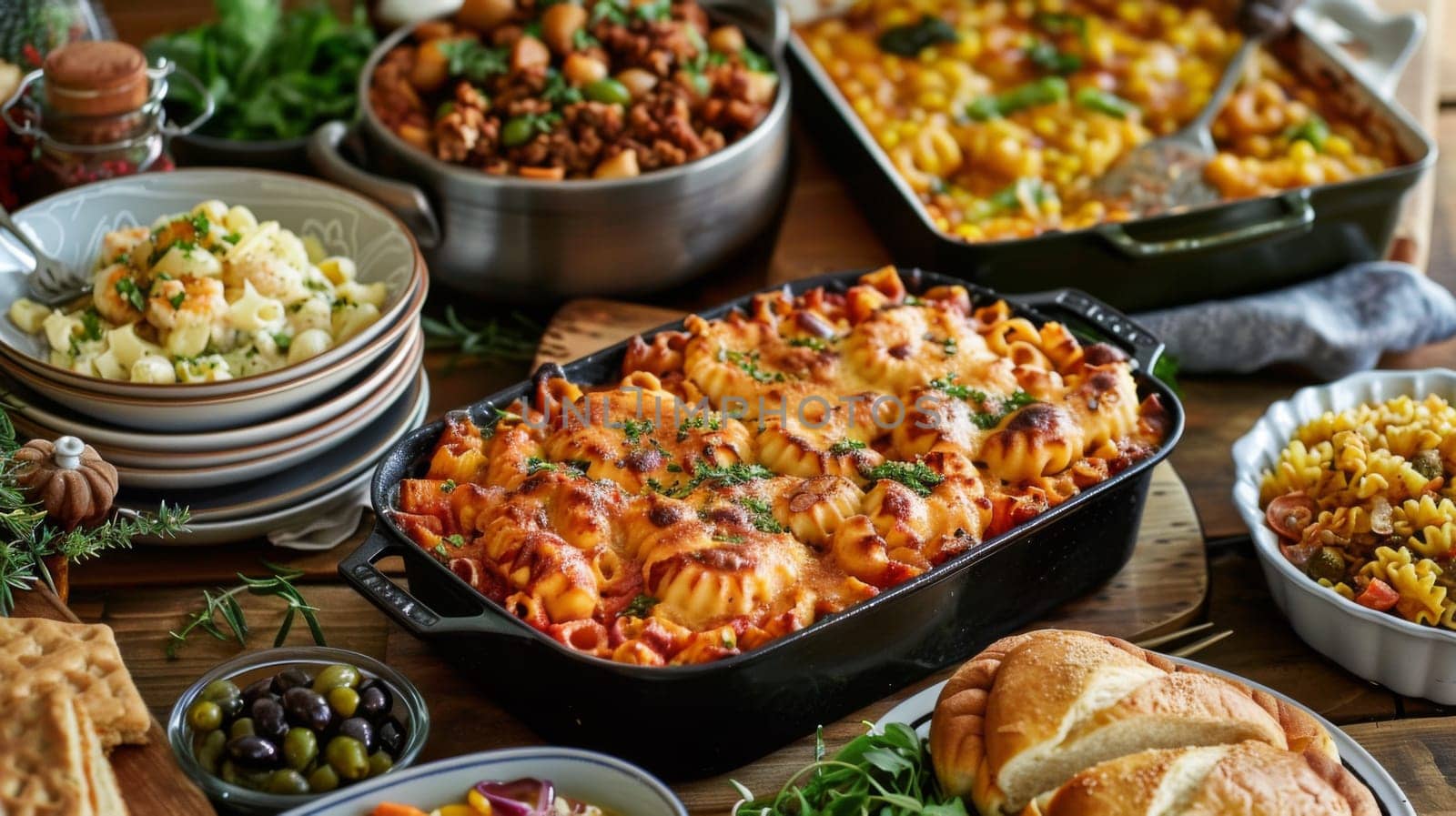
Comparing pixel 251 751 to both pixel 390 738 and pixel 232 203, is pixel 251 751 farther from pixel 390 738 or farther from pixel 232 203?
pixel 232 203

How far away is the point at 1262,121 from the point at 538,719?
3016 millimetres

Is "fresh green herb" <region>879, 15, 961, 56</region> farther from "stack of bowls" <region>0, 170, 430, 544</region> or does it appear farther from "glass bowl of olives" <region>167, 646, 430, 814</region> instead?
"glass bowl of olives" <region>167, 646, 430, 814</region>

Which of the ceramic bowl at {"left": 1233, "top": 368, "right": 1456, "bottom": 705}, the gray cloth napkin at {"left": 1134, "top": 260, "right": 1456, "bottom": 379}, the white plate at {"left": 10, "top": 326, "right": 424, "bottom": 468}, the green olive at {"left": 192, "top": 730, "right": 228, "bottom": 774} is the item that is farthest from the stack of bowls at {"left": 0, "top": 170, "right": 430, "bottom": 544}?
the gray cloth napkin at {"left": 1134, "top": 260, "right": 1456, "bottom": 379}

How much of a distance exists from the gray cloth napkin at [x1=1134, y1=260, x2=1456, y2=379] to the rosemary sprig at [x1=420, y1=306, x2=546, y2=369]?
5.21 ft

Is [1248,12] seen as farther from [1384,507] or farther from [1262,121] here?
[1384,507]

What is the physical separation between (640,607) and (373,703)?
1.54 feet

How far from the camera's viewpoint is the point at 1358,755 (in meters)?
2.46

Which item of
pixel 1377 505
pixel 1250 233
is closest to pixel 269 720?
pixel 1377 505

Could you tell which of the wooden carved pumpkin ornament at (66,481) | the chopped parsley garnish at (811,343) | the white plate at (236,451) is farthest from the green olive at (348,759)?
the chopped parsley garnish at (811,343)

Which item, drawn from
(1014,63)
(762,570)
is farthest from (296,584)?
(1014,63)

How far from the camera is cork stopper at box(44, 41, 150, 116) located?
329 centimetres

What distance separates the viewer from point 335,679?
2.43m

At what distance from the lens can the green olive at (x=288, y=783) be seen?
7.47 feet

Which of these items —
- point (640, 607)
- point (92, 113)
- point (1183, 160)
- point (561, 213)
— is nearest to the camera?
point (640, 607)
